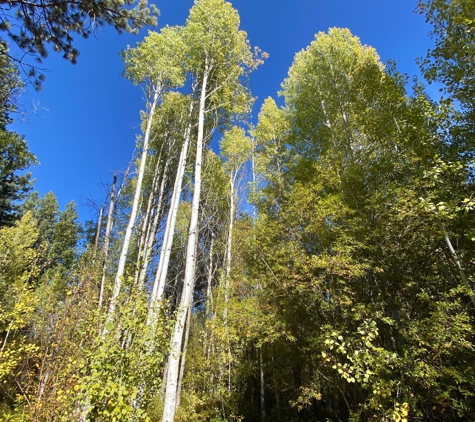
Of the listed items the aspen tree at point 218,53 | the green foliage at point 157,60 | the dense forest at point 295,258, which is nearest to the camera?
the dense forest at point 295,258

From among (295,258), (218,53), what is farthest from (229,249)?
(218,53)

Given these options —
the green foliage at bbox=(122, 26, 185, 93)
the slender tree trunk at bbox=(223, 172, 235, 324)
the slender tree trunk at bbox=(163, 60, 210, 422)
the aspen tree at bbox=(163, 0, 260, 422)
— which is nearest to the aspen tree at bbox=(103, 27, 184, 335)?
the green foliage at bbox=(122, 26, 185, 93)

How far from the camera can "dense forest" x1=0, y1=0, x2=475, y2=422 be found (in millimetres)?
3398

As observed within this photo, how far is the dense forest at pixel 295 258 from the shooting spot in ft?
11.1

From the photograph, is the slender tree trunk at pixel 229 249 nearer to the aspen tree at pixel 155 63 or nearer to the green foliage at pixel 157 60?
the aspen tree at pixel 155 63

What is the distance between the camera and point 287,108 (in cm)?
1197

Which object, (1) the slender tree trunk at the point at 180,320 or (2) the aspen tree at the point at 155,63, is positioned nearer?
(1) the slender tree trunk at the point at 180,320

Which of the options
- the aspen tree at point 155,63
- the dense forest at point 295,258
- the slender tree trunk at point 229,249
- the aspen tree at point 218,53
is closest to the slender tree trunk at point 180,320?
the dense forest at point 295,258

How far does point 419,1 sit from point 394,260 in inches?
216

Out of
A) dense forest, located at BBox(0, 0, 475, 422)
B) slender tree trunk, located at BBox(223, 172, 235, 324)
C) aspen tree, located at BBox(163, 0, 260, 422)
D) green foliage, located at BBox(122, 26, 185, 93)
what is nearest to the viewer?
dense forest, located at BBox(0, 0, 475, 422)

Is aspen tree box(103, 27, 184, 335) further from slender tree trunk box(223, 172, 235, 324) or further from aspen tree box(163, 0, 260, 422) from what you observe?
slender tree trunk box(223, 172, 235, 324)

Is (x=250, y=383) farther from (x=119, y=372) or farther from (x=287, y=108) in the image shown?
(x=287, y=108)

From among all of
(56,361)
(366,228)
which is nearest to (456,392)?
(366,228)

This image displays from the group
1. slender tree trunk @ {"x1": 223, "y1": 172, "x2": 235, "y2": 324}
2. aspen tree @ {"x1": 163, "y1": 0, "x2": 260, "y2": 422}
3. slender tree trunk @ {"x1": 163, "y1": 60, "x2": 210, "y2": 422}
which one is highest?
aspen tree @ {"x1": 163, "y1": 0, "x2": 260, "y2": 422}
